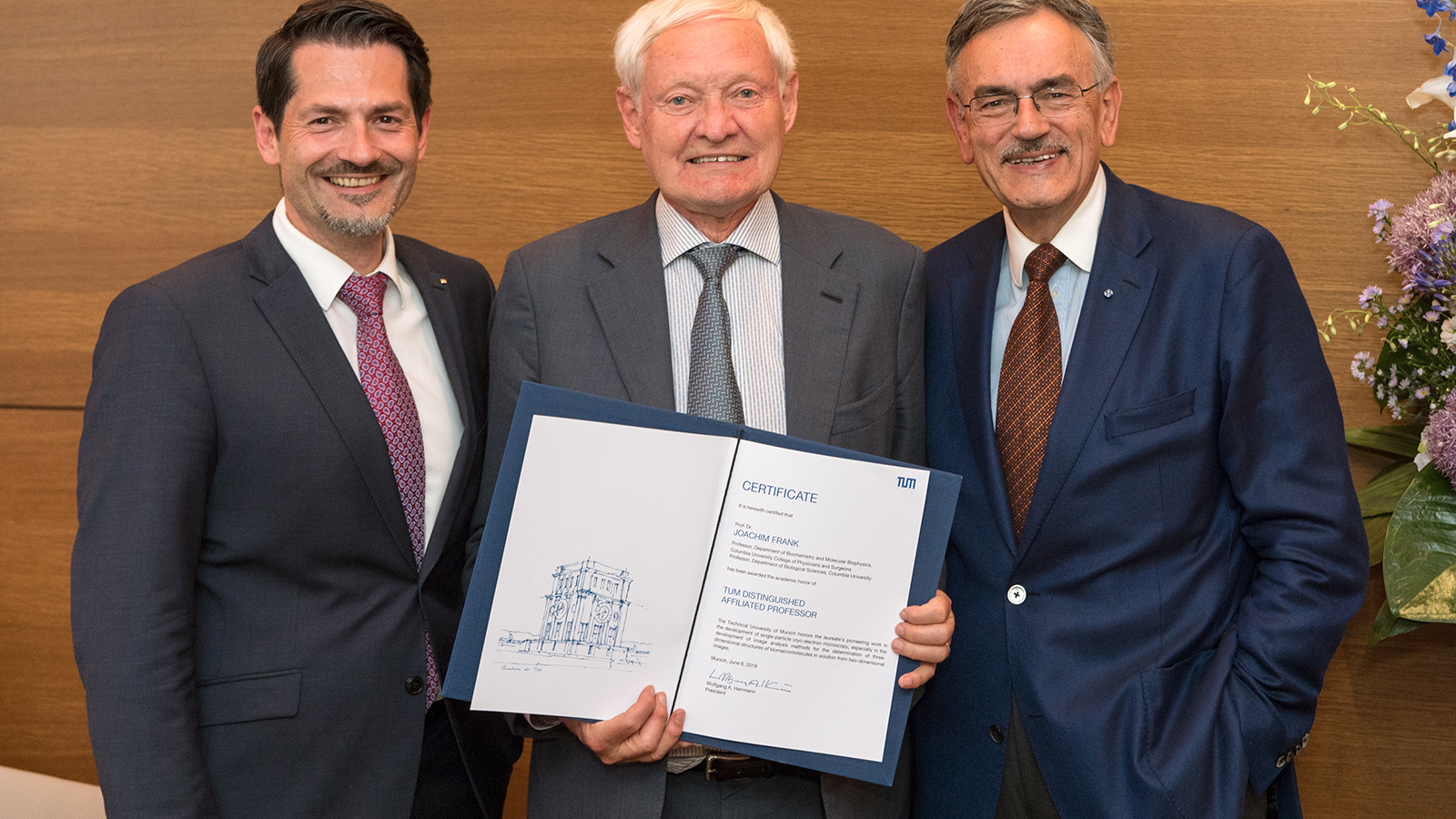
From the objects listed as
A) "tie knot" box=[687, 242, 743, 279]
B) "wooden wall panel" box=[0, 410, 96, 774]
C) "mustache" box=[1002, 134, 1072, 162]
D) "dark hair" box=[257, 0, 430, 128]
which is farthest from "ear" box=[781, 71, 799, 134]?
"wooden wall panel" box=[0, 410, 96, 774]

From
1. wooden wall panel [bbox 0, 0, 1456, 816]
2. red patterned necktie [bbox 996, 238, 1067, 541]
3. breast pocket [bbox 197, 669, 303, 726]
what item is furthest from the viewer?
wooden wall panel [bbox 0, 0, 1456, 816]

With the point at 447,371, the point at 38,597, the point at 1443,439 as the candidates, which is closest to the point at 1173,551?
the point at 1443,439

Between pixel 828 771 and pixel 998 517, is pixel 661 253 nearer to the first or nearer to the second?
pixel 998 517

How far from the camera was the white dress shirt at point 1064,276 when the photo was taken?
76.2 inches

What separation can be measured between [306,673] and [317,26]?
3.96 feet

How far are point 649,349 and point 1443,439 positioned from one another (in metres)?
1.61

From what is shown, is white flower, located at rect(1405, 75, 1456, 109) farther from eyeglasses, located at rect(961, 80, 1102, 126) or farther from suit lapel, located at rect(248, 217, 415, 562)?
suit lapel, located at rect(248, 217, 415, 562)

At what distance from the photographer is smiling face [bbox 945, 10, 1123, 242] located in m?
1.92

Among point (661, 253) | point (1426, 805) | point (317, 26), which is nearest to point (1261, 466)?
point (661, 253)

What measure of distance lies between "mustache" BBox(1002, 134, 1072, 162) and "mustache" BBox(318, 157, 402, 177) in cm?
119

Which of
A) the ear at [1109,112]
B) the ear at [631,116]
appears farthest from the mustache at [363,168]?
the ear at [1109,112]

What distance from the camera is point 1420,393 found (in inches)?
86.2

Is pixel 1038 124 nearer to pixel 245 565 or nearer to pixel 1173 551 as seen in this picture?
pixel 1173 551

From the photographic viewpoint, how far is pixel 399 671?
1.86 metres
